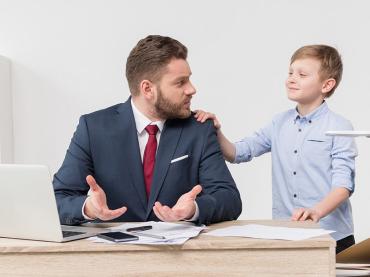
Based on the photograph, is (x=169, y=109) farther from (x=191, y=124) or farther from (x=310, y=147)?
(x=310, y=147)

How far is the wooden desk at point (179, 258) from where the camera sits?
1.69m

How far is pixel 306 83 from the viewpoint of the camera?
2.66 metres

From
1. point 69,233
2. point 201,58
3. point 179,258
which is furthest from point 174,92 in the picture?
point 201,58

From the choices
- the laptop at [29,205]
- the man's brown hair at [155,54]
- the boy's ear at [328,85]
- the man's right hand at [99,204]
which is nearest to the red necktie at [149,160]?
the man's brown hair at [155,54]

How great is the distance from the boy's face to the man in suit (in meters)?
0.38

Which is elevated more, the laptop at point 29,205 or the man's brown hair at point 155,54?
the man's brown hair at point 155,54

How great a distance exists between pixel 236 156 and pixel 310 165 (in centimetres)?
32

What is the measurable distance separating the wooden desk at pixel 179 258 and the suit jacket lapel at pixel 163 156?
25.6 inches

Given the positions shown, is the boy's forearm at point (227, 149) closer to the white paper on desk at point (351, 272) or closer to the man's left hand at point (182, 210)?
the man's left hand at point (182, 210)

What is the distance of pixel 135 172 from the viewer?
241 cm

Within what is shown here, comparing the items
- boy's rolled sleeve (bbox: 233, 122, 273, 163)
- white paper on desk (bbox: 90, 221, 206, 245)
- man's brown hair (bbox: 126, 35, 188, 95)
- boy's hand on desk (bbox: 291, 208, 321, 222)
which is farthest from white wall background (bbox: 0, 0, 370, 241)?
white paper on desk (bbox: 90, 221, 206, 245)

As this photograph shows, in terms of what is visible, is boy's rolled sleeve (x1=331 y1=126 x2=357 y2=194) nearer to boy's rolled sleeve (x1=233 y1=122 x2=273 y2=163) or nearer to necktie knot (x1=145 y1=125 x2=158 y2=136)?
boy's rolled sleeve (x1=233 y1=122 x2=273 y2=163)

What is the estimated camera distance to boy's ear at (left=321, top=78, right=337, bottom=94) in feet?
8.82

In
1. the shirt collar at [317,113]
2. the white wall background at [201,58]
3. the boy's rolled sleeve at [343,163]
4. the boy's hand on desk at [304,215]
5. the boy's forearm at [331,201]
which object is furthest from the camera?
the white wall background at [201,58]
